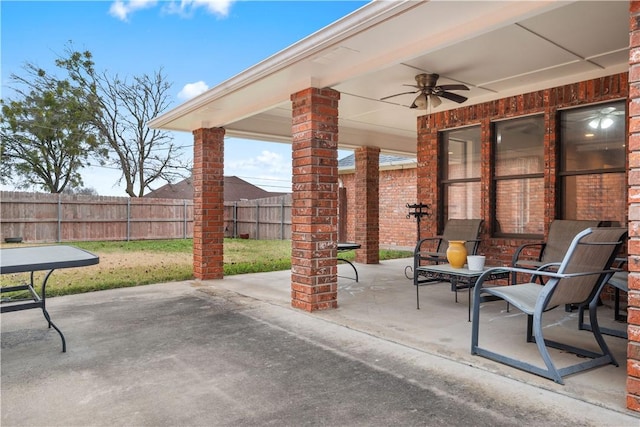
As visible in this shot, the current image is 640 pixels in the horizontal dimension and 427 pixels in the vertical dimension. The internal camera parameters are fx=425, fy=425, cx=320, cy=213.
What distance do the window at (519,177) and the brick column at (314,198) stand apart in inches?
97.4

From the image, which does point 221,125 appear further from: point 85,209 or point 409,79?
point 85,209

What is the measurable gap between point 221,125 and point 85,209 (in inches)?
375

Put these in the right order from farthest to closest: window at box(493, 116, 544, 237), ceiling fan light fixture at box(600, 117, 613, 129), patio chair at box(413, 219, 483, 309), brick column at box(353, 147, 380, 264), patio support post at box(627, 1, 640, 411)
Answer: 1. brick column at box(353, 147, 380, 264)
2. patio chair at box(413, 219, 483, 309)
3. window at box(493, 116, 544, 237)
4. ceiling fan light fixture at box(600, 117, 613, 129)
5. patio support post at box(627, 1, 640, 411)

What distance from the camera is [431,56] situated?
393cm

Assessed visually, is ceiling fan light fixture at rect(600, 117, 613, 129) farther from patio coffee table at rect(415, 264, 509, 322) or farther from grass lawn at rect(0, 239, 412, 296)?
grass lawn at rect(0, 239, 412, 296)

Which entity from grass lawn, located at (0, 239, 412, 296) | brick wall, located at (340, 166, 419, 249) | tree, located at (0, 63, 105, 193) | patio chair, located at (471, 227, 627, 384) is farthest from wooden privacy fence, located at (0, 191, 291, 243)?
patio chair, located at (471, 227, 627, 384)

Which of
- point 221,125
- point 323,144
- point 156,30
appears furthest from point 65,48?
point 323,144

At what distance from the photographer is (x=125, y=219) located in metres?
14.1

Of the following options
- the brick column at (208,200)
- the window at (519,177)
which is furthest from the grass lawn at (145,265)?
the window at (519,177)

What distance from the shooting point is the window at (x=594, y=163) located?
14.8 ft

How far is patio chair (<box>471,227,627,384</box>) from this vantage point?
2572 mm

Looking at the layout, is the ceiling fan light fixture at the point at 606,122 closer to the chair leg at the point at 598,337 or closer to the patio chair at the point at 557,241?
the patio chair at the point at 557,241

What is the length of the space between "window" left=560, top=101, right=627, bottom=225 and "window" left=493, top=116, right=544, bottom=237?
0.27m

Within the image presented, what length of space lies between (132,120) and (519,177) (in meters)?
17.2
